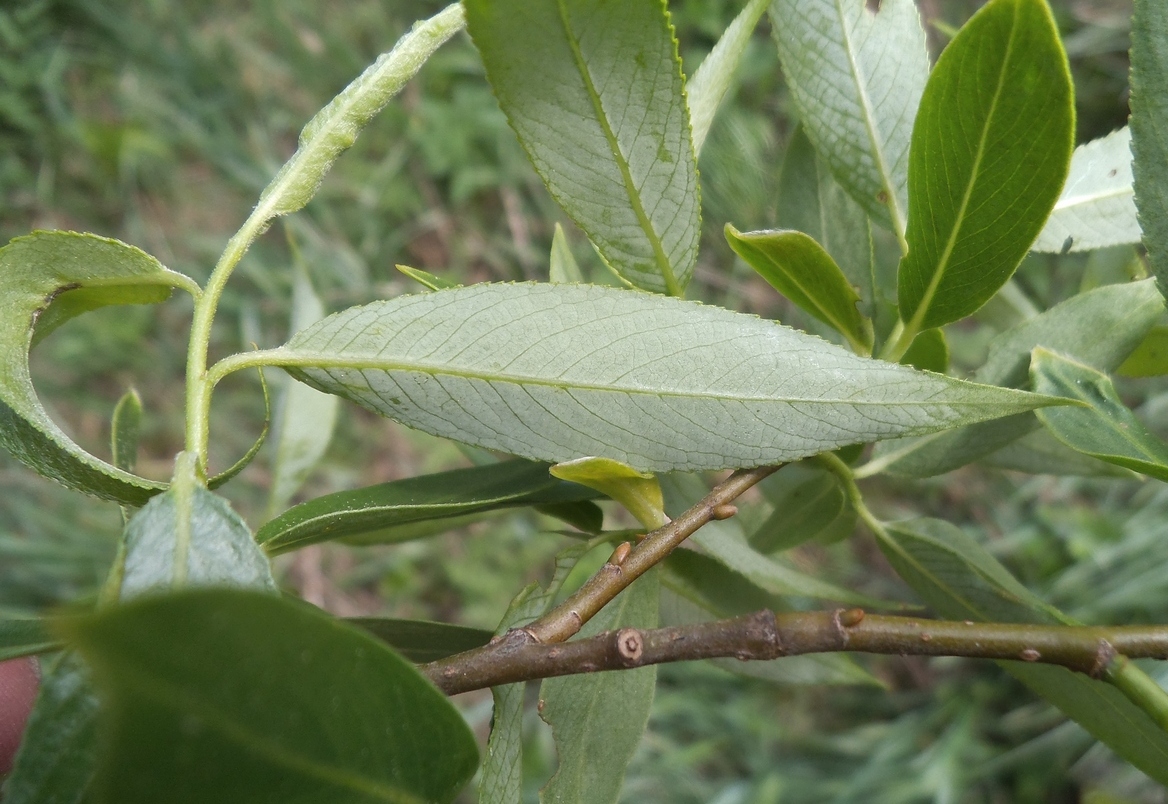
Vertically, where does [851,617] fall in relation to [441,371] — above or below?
below

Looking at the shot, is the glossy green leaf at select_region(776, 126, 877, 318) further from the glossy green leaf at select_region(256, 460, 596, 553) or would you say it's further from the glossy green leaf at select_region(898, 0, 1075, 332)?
the glossy green leaf at select_region(256, 460, 596, 553)

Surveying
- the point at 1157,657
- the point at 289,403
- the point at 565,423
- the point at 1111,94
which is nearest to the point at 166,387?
the point at 289,403

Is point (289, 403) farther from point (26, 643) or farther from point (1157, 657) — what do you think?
point (1157, 657)

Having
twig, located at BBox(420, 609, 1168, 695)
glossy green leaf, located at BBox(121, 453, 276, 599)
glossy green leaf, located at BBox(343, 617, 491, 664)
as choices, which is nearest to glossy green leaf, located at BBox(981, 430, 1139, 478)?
twig, located at BBox(420, 609, 1168, 695)

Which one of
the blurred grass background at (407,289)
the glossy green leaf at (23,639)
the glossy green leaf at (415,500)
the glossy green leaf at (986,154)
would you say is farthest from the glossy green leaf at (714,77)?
the blurred grass background at (407,289)

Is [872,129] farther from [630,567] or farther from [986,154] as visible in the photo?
[630,567]

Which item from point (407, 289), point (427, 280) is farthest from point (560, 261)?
point (407, 289)
